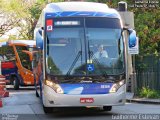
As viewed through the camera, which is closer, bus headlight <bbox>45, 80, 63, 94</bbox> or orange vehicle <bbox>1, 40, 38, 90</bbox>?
bus headlight <bbox>45, 80, 63, 94</bbox>

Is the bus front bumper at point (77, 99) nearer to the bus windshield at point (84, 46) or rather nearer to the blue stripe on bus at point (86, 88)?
the blue stripe on bus at point (86, 88)

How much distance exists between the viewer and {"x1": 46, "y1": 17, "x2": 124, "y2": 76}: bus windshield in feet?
45.8

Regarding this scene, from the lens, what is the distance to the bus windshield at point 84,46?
550 inches

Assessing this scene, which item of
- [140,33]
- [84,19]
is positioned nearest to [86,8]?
[84,19]

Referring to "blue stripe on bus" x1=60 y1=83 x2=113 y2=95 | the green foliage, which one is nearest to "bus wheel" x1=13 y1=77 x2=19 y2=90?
the green foliage

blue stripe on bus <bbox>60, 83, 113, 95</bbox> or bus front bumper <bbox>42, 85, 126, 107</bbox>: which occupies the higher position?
blue stripe on bus <bbox>60, 83, 113, 95</bbox>

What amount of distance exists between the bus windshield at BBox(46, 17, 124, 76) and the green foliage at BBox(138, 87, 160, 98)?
758cm

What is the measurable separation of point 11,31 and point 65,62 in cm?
4254

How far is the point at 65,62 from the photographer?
13969 mm

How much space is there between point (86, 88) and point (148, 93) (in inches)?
330

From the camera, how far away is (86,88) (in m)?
13.9

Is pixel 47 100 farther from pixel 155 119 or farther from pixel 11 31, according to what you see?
pixel 11 31

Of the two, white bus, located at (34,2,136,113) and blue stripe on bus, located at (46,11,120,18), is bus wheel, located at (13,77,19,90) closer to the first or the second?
white bus, located at (34,2,136,113)

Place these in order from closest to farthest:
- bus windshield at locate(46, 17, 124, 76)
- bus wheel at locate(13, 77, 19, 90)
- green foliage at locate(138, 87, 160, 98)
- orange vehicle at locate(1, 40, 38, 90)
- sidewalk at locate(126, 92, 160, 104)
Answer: bus windshield at locate(46, 17, 124, 76) < sidewalk at locate(126, 92, 160, 104) < green foliage at locate(138, 87, 160, 98) < orange vehicle at locate(1, 40, 38, 90) < bus wheel at locate(13, 77, 19, 90)
